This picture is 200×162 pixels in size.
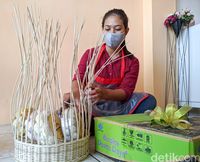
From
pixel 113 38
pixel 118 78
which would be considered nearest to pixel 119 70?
pixel 118 78

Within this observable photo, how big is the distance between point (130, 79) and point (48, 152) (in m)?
0.49

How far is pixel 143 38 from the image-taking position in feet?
5.13

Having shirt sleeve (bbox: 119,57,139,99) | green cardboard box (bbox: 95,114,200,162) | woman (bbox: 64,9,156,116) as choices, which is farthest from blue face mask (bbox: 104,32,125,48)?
green cardboard box (bbox: 95,114,200,162)

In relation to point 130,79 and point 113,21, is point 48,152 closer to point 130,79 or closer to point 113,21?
point 130,79

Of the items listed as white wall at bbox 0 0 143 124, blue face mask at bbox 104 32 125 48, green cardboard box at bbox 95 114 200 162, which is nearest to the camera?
green cardboard box at bbox 95 114 200 162

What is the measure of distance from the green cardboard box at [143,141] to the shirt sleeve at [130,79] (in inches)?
11.2

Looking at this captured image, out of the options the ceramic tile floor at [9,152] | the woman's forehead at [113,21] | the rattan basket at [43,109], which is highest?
the woman's forehead at [113,21]

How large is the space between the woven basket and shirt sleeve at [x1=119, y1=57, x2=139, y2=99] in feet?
1.23

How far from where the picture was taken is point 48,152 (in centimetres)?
52

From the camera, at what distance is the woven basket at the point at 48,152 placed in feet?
1.71

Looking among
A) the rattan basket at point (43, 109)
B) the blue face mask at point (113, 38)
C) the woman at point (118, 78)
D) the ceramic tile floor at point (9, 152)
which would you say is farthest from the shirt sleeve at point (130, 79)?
the rattan basket at point (43, 109)

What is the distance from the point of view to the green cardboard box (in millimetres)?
417

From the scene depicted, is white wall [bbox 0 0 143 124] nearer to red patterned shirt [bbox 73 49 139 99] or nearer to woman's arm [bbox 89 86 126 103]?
red patterned shirt [bbox 73 49 139 99]

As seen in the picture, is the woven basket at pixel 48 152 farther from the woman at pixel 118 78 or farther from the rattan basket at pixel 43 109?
the woman at pixel 118 78
